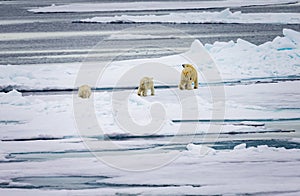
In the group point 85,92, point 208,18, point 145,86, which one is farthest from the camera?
point 208,18

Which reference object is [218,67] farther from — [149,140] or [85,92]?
[149,140]

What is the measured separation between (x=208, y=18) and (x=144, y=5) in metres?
3.75

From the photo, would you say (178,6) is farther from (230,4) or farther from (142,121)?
(142,121)

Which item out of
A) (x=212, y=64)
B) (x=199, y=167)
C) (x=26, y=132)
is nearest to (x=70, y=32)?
(x=212, y=64)

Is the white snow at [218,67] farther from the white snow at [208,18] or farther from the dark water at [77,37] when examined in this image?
the white snow at [208,18]

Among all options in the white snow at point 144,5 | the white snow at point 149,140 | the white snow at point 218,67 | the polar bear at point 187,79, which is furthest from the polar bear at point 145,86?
the white snow at point 144,5

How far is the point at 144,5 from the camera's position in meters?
19.0

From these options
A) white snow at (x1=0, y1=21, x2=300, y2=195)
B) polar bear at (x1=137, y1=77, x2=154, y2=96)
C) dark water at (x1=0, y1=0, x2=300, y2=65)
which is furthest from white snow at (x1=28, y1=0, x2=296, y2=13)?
polar bear at (x1=137, y1=77, x2=154, y2=96)

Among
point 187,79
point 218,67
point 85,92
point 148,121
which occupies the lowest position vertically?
point 148,121

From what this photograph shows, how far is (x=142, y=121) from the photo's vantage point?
656 cm

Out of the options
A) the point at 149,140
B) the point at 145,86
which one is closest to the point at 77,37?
the point at 145,86

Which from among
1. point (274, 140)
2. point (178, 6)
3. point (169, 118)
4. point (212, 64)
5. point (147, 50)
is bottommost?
point (274, 140)

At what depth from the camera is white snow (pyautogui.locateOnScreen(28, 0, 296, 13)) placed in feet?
59.8

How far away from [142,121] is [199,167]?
1.41m
